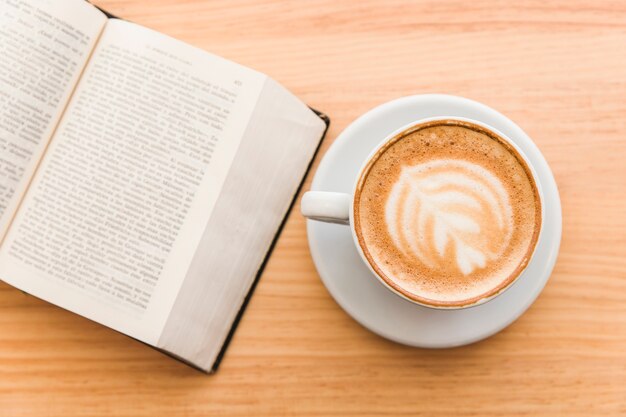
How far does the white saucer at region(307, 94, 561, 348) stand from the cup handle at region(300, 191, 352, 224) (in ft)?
0.28

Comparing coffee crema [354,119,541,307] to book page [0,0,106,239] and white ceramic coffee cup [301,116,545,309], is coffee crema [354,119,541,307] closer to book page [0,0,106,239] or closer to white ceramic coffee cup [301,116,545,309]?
white ceramic coffee cup [301,116,545,309]

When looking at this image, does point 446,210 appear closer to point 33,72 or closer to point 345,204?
point 345,204

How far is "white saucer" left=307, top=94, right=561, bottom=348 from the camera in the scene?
643mm

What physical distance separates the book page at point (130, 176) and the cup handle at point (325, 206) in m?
0.14

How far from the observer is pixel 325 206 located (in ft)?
1.89

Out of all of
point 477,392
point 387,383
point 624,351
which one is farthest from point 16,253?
point 624,351

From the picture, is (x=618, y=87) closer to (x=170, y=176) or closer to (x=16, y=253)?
(x=170, y=176)

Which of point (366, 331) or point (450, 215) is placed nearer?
point (450, 215)

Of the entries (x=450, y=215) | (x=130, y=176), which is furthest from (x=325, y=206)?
(x=130, y=176)

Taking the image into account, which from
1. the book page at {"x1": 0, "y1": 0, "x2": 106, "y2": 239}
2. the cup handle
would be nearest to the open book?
the book page at {"x1": 0, "y1": 0, "x2": 106, "y2": 239}

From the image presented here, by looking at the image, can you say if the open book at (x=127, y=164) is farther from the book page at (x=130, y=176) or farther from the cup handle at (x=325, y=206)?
the cup handle at (x=325, y=206)

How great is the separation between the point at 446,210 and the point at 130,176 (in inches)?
13.9

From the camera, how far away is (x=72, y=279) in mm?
666

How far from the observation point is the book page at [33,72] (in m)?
0.66
